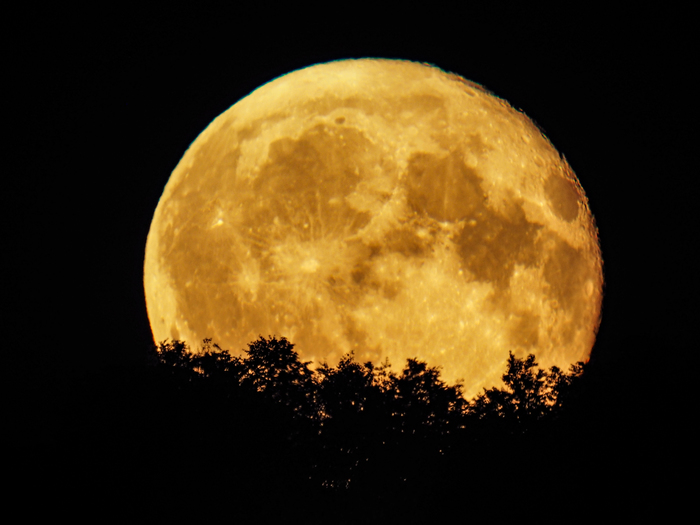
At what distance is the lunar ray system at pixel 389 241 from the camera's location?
737cm

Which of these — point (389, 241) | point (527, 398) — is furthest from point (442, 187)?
point (527, 398)

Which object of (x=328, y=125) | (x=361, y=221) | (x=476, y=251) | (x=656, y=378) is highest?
(x=328, y=125)

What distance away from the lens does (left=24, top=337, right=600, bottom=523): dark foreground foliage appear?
4.58 m

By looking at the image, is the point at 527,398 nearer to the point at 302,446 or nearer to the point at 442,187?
the point at 302,446

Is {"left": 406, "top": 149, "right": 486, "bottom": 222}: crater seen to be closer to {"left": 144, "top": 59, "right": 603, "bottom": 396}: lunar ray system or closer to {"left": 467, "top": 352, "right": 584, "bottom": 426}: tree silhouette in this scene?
{"left": 144, "top": 59, "right": 603, "bottom": 396}: lunar ray system

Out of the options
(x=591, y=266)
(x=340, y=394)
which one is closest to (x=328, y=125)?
(x=340, y=394)

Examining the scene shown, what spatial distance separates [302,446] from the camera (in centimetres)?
514

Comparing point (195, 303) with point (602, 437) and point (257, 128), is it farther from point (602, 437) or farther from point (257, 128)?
point (602, 437)

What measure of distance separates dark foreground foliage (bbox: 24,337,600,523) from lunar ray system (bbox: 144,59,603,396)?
1.65m

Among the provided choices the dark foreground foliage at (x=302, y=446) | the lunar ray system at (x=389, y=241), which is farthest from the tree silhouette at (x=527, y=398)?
the lunar ray system at (x=389, y=241)

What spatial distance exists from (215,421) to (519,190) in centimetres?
717

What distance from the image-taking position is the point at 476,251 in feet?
24.5

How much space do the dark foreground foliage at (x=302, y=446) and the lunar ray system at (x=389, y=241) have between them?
5.42 ft

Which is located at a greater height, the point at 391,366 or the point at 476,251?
the point at 476,251
